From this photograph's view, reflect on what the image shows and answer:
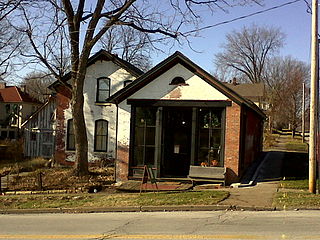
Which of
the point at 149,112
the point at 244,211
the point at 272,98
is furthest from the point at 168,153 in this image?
the point at 272,98

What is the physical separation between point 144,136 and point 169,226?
27.3 ft

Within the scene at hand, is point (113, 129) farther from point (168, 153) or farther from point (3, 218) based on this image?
point (3, 218)

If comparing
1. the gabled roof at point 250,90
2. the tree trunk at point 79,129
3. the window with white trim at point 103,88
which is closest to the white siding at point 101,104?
the window with white trim at point 103,88

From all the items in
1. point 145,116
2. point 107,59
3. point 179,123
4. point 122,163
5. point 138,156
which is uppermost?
point 107,59

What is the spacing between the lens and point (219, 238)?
26.1ft

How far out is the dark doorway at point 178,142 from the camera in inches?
696

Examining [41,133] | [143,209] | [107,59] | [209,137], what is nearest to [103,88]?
[107,59]

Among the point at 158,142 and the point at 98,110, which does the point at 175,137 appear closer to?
the point at 158,142

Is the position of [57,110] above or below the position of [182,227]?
above

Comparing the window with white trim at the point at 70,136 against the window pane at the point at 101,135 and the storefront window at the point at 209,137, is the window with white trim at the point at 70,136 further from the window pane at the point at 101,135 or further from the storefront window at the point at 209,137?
the storefront window at the point at 209,137

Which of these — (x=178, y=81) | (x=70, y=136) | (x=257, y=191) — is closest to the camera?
(x=257, y=191)

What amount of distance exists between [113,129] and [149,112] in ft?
22.2

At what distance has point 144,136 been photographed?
17469 mm

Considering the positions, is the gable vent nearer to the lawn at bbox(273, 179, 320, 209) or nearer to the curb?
the lawn at bbox(273, 179, 320, 209)
